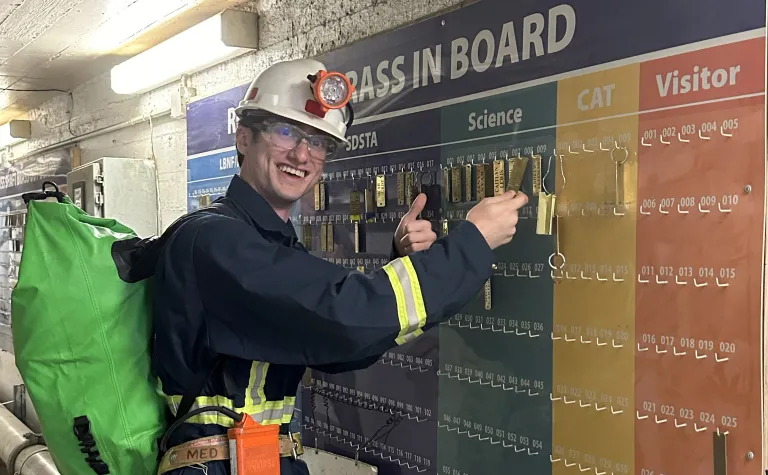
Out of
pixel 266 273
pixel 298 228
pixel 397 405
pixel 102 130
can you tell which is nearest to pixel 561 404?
pixel 397 405

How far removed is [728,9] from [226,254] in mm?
992

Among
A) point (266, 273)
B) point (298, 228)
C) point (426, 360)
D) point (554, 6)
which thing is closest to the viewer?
point (266, 273)

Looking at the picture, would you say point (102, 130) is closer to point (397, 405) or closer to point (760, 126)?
point (397, 405)

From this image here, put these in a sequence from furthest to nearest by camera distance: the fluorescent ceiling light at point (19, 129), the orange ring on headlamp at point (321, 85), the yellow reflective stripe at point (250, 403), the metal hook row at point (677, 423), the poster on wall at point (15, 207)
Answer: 1. the fluorescent ceiling light at point (19, 129)
2. the poster on wall at point (15, 207)
3. the orange ring on headlamp at point (321, 85)
4. the yellow reflective stripe at point (250, 403)
5. the metal hook row at point (677, 423)

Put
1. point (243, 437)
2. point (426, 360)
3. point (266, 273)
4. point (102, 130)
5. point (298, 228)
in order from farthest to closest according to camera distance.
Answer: point (102, 130) < point (298, 228) < point (426, 360) < point (243, 437) < point (266, 273)

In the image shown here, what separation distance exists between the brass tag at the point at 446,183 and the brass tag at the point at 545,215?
0.32m

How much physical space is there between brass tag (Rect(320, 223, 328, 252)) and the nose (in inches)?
28.6

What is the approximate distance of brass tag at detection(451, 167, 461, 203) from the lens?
71.6 inches

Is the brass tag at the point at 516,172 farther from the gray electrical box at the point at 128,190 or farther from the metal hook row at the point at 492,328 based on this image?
the gray electrical box at the point at 128,190

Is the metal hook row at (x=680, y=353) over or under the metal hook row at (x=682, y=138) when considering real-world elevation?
under

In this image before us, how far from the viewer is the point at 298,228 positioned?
8.13 ft

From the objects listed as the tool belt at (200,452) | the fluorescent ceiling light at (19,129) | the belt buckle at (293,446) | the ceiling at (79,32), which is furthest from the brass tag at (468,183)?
the fluorescent ceiling light at (19,129)

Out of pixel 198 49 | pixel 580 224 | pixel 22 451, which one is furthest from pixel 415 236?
pixel 22 451

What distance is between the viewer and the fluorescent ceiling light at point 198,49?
8.84 feet
